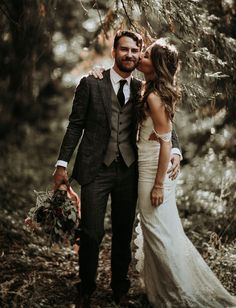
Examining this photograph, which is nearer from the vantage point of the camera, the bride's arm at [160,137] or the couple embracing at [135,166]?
the bride's arm at [160,137]

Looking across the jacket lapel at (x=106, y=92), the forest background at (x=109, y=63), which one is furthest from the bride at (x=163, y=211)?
the forest background at (x=109, y=63)

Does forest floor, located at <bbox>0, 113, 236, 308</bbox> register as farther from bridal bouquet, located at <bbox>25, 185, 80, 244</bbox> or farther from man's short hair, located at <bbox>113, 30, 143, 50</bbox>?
man's short hair, located at <bbox>113, 30, 143, 50</bbox>

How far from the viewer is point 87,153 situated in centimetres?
407

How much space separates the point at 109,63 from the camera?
9367 millimetres

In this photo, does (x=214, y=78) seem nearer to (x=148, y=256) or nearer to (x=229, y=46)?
(x=229, y=46)

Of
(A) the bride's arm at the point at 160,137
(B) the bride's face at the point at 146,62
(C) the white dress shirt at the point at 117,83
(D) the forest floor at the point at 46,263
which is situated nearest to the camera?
(A) the bride's arm at the point at 160,137

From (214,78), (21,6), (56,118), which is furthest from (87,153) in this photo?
(56,118)

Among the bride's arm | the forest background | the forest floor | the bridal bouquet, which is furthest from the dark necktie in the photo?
the forest floor

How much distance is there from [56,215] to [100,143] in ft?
2.21

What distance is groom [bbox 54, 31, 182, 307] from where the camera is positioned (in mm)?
4020

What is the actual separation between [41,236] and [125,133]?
2.75 m

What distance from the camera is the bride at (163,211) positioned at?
12.9 feet

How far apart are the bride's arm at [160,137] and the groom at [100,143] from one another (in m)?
0.25

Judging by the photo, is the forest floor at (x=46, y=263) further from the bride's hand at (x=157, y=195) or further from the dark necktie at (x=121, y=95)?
the dark necktie at (x=121, y=95)
